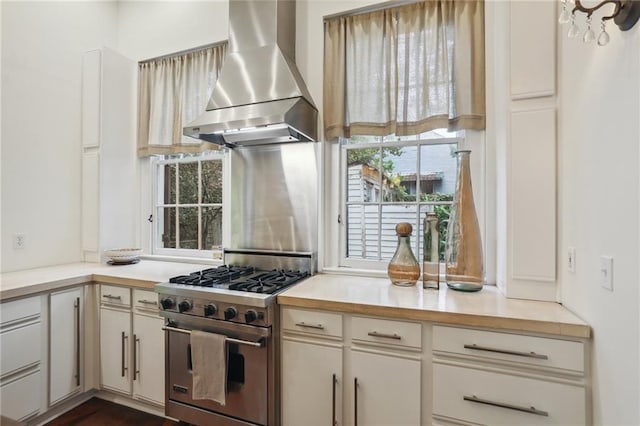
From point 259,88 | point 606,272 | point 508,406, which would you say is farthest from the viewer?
point 259,88

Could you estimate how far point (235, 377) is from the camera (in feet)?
5.63

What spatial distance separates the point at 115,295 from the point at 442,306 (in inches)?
81.6

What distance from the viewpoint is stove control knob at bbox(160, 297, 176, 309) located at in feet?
5.88

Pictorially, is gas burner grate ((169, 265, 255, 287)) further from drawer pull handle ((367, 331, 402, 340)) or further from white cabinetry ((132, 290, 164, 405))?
drawer pull handle ((367, 331, 402, 340))

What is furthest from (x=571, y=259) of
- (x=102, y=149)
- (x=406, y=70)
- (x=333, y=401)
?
(x=102, y=149)

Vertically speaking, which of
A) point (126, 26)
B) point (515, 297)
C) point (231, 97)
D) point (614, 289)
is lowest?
point (515, 297)

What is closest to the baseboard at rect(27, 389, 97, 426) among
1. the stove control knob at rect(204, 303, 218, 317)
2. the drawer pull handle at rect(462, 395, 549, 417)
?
the stove control knob at rect(204, 303, 218, 317)

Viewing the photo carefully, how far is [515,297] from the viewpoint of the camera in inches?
60.5

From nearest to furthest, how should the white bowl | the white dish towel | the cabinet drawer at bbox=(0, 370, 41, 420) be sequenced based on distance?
the white dish towel < the cabinet drawer at bbox=(0, 370, 41, 420) < the white bowl

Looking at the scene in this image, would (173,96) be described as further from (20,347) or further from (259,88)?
(20,347)

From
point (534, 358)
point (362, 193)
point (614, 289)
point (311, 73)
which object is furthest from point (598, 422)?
point (311, 73)

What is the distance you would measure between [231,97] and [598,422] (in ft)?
7.65

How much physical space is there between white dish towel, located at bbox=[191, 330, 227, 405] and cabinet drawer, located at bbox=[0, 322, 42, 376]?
1020 millimetres

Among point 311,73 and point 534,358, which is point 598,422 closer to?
point 534,358
